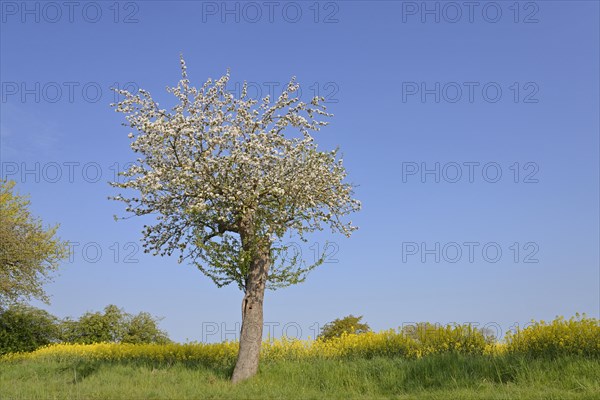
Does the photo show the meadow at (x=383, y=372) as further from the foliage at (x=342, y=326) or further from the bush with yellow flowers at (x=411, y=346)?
the foliage at (x=342, y=326)

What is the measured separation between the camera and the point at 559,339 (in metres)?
16.3

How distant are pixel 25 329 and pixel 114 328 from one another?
517 cm

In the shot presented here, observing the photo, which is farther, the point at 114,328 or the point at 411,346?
the point at 114,328

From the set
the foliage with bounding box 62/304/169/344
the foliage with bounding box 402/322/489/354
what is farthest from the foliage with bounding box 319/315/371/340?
the foliage with bounding box 402/322/489/354

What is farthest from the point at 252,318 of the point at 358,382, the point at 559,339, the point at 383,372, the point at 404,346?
the point at 559,339

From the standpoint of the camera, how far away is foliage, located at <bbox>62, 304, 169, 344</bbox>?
1353 inches

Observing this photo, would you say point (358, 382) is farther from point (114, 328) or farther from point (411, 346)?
point (114, 328)

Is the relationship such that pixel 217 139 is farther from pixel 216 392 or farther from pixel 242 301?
pixel 216 392

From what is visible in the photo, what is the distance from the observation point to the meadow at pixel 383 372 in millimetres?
13695

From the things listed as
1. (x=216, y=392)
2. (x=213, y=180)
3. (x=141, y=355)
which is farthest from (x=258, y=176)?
(x=141, y=355)

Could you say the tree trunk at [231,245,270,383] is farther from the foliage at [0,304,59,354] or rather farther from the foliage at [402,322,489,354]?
the foliage at [0,304,59,354]

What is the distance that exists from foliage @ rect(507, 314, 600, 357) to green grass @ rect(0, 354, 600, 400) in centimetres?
99

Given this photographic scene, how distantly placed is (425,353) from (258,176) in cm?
809

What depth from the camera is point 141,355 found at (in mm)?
23906
